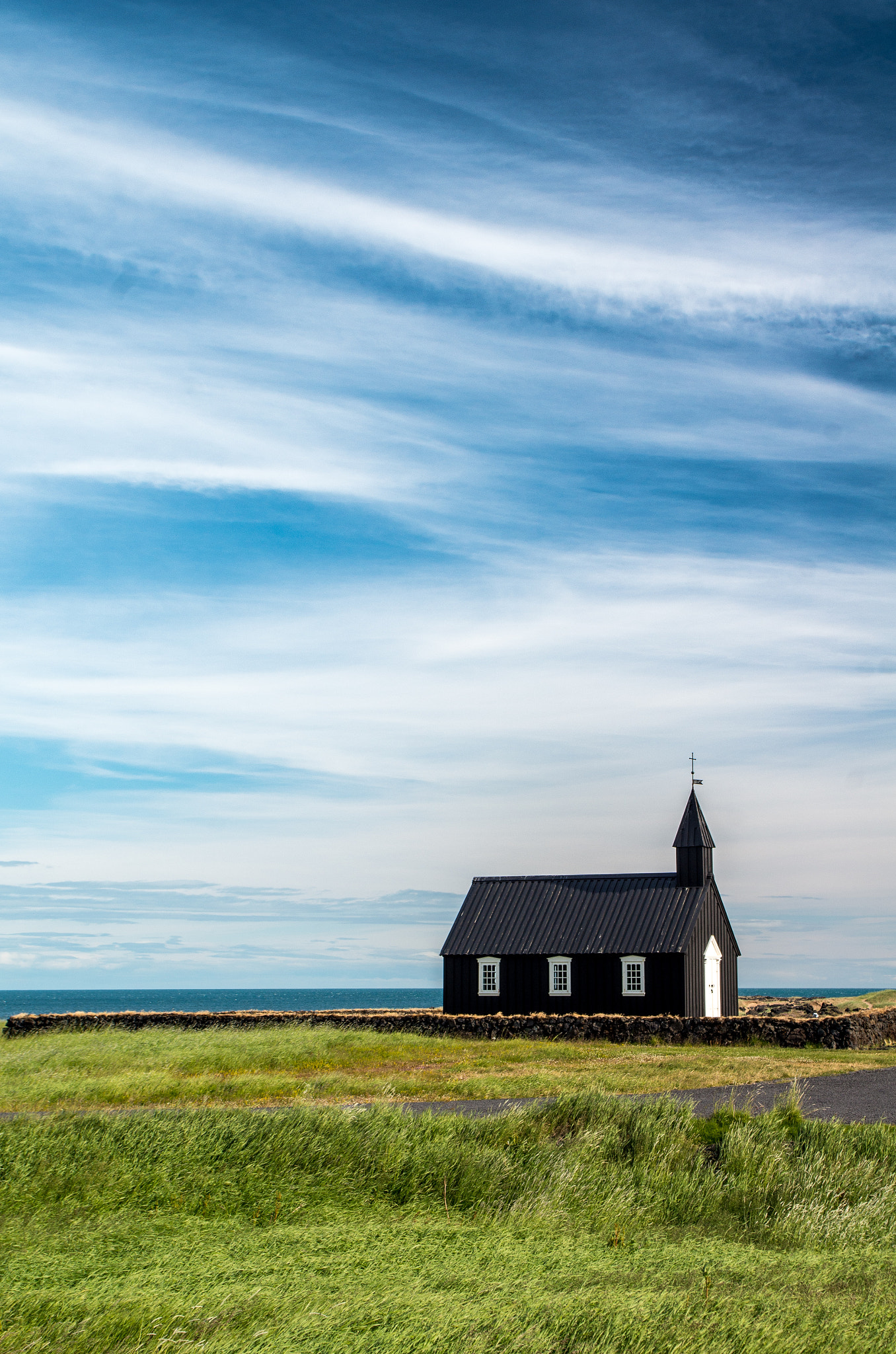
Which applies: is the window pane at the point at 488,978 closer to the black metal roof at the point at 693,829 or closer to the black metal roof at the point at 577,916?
the black metal roof at the point at 577,916

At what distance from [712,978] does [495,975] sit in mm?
8194

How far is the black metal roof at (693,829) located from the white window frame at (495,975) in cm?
817

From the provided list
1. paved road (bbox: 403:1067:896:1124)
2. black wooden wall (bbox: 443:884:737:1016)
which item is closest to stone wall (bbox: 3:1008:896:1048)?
black wooden wall (bbox: 443:884:737:1016)

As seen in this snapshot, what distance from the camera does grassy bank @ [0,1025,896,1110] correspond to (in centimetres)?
1988

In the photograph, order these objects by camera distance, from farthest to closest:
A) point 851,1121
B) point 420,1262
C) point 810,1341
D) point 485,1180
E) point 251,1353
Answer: point 851,1121 < point 485,1180 < point 420,1262 < point 810,1341 < point 251,1353

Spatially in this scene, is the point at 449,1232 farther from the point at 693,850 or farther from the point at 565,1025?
the point at 693,850

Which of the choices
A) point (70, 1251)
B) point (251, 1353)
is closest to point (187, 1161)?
point (70, 1251)

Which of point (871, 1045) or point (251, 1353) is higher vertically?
point (251, 1353)

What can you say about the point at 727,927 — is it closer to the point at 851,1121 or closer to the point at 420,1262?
the point at 851,1121

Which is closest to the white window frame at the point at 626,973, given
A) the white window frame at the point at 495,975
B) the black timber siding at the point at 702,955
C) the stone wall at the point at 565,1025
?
the black timber siding at the point at 702,955

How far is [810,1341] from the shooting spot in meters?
7.30

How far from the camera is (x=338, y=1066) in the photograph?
1036 inches

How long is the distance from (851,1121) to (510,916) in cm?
2636

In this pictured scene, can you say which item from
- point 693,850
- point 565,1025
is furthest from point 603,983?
point 693,850
